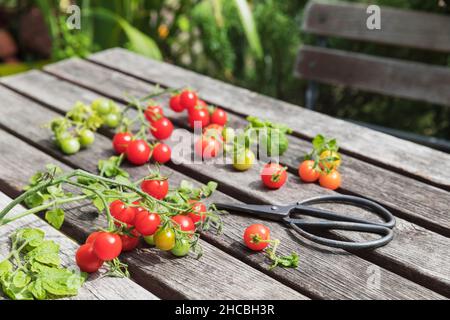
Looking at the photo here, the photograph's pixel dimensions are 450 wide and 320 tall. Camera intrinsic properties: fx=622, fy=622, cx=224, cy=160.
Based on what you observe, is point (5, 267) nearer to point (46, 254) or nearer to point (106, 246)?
point (46, 254)

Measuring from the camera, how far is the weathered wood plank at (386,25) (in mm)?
2619

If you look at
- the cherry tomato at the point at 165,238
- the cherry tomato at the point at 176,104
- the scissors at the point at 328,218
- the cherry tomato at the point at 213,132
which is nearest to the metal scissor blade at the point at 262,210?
the scissors at the point at 328,218

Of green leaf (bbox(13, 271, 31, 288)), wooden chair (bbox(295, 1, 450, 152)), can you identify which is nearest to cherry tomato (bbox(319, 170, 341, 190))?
green leaf (bbox(13, 271, 31, 288))

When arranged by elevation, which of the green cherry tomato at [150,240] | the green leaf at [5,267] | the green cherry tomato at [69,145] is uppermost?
the green cherry tomato at [69,145]

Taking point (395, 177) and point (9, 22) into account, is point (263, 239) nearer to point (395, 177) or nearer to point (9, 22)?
point (395, 177)

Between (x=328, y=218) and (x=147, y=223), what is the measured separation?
413 mm

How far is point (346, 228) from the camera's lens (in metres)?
1.31

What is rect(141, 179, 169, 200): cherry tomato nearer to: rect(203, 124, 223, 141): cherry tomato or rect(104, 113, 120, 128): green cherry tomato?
rect(203, 124, 223, 141): cherry tomato

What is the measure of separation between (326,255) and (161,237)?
33cm

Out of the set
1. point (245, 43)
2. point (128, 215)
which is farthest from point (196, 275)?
point (245, 43)

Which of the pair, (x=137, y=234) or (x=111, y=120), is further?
(x=111, y=120)

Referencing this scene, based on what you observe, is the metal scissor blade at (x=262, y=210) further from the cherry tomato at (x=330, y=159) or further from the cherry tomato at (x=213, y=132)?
the cherry tomato at (x=213, y=132)

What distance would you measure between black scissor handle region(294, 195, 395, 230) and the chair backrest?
138 centimetres

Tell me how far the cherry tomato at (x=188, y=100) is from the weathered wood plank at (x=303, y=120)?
187 mm
